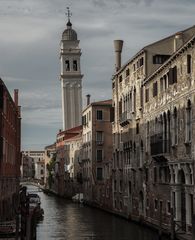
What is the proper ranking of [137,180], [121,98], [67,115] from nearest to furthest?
[137,180] → [121,98] → [67,115]

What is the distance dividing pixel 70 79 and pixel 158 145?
66.7 m

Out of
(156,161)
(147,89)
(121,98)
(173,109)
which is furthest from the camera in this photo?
(121,98)

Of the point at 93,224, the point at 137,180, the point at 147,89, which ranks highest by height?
the point at 147,89

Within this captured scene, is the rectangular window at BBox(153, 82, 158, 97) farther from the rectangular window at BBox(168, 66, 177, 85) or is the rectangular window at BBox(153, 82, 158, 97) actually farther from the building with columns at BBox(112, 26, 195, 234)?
the rectangular window at BBox(168, 66, 177, 85)

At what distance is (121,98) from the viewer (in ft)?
138

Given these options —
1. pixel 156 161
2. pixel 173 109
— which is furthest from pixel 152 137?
pixel 173 109

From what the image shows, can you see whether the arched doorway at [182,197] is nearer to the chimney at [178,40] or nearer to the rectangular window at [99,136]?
the chimney at [178,40]

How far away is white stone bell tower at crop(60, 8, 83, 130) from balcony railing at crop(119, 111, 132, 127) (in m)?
51.6

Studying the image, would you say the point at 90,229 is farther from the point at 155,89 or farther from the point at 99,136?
the point at 99,136

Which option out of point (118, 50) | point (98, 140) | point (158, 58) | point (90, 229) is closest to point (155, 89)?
point (158, 58)

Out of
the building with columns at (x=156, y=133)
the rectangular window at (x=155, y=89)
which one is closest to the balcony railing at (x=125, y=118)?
the building with columns at (x=156, y=133)

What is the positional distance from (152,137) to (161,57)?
5577mm

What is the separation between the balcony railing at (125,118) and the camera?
39.1 meters

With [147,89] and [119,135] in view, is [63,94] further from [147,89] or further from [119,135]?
[147,89]
